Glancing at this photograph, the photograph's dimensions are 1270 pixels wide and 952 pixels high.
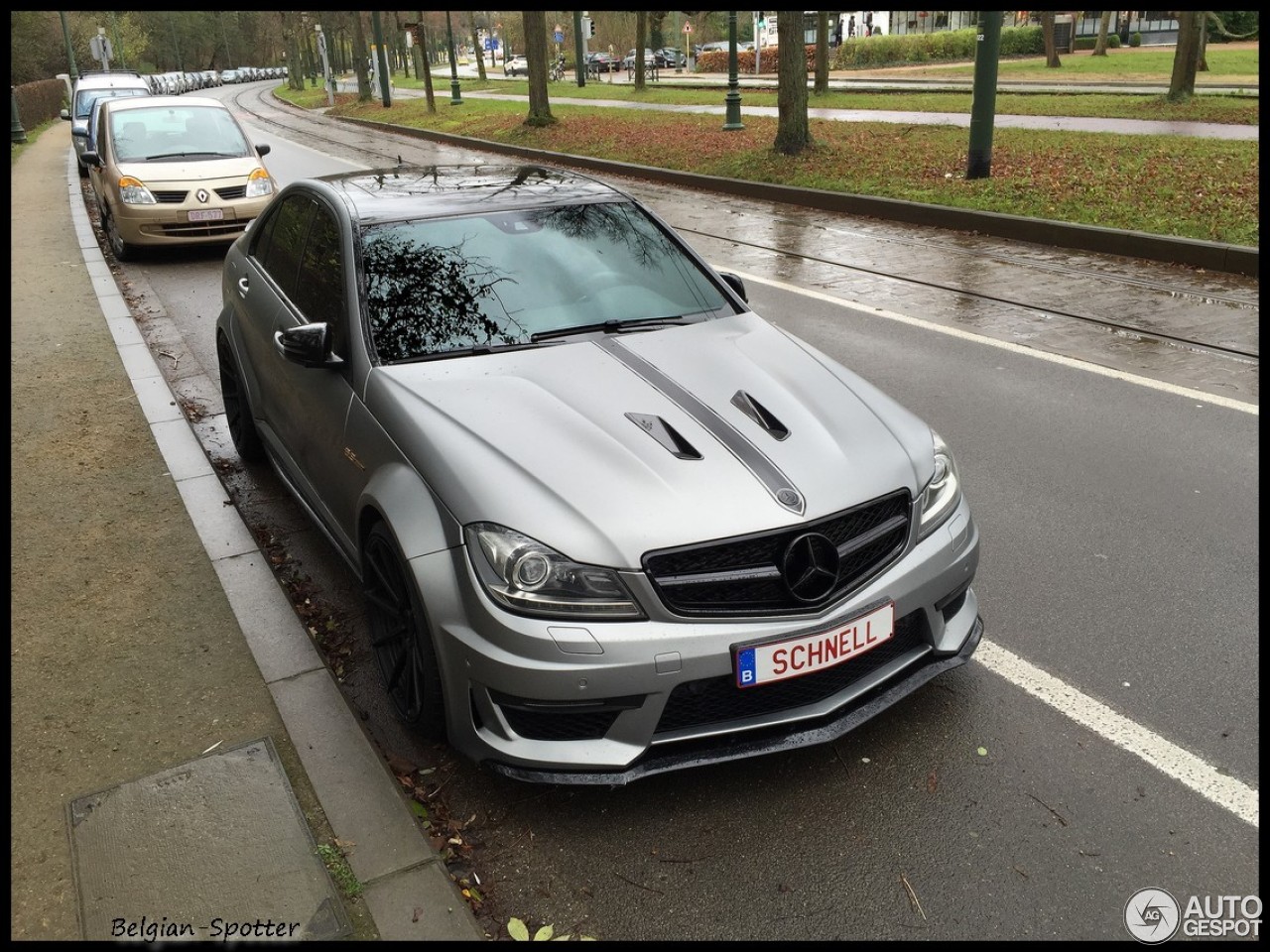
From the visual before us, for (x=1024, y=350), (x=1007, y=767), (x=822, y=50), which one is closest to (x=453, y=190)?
(x=1007, y=767)

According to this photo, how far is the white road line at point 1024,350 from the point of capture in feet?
21.3

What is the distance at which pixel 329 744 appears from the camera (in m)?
3.51

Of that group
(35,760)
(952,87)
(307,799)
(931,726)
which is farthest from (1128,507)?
(952,87)

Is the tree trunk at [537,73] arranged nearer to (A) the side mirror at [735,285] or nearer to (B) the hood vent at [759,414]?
(A) the side mirror at [735,285]

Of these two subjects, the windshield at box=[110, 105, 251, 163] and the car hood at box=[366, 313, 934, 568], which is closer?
the car hood at box=[366, 313, 934, 568]

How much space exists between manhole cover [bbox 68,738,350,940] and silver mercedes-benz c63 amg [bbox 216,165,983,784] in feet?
1.71

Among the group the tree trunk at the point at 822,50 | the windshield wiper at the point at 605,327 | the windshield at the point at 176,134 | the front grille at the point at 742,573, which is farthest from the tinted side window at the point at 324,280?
the tree trunk at the point at 822,50

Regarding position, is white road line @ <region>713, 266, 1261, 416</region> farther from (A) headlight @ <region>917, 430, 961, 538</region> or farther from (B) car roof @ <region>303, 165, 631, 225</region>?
(A) headlight @ <region>917, 430, 961, 538</region>

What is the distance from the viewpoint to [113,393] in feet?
24.1

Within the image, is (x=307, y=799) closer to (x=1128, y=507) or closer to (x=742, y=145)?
(x=1128, y=507)

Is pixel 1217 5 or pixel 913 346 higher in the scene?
pixel 1217 5

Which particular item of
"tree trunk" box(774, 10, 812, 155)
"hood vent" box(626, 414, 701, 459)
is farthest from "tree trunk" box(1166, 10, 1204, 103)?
"hood vent" box(626, 414, 701, 459)

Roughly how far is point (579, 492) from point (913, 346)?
5375mm

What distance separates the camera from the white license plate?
3.00 m
